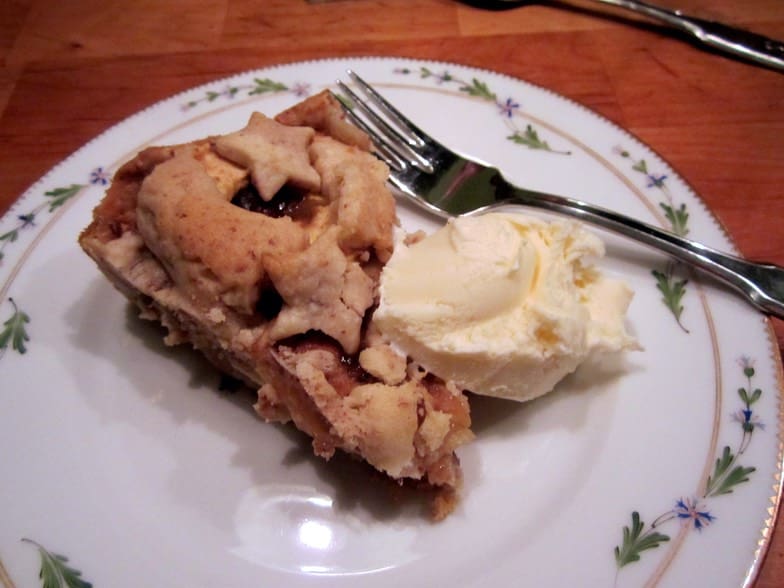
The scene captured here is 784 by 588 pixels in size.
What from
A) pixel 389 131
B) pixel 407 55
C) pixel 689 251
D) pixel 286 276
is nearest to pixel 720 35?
pixel 407 55

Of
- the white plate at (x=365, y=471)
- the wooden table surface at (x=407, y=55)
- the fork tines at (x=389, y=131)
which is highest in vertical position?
the wooden table surface at (x=407, y=55)

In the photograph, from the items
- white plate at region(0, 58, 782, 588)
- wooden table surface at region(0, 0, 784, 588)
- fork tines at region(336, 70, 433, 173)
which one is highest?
wooden table surface at region(0, 0, 784, 588)

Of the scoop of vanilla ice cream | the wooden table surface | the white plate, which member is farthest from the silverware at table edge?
the scoop of vanilla ice cream

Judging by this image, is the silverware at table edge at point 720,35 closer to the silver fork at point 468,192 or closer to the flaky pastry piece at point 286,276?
the silver fork at point 468,192

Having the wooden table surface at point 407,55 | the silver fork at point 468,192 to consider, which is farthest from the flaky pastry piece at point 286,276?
the wooden table surface at point 407,55

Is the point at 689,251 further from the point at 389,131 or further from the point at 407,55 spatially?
the point at 407,55

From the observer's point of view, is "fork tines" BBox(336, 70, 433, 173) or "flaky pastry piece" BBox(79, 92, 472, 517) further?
"fork tines" BBox(336, 70, 433, 173)

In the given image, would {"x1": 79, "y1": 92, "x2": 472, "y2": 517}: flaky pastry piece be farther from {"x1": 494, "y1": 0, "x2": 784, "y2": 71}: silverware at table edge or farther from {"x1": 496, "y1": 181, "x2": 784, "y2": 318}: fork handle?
{"x1": 494, "y1": 0, "x2": 784, "y2": 71}: silverware at table edge
